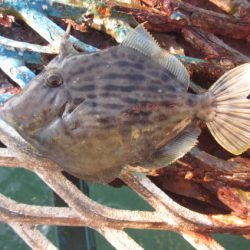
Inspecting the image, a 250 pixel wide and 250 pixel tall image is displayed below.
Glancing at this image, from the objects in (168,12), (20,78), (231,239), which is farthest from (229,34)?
(231,239)

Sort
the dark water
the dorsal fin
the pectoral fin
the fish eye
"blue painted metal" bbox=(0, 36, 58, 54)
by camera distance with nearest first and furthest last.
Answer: the fish eye < the dorsal fin < the pectoral fin < "blue painted metal" bbox=(0, 36, 58, 54) < the dark water

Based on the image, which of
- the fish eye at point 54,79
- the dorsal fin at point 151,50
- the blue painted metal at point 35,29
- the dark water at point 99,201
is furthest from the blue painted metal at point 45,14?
the dark water at point 99,201

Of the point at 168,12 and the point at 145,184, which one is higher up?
the point at 168,12

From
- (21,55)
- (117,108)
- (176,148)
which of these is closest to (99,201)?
(21,55)

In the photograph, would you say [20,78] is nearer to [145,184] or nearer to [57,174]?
[57,174]

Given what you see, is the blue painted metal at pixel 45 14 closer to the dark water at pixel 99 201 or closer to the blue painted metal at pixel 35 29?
the blue painted metal at pixel 35 29

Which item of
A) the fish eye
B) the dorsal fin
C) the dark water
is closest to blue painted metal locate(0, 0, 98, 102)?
the dorsal fin

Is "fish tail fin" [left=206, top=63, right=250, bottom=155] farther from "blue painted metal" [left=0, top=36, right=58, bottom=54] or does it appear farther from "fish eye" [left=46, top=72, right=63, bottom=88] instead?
"blue painted metal" [left=0, top=36, right=58, bottom=54]
